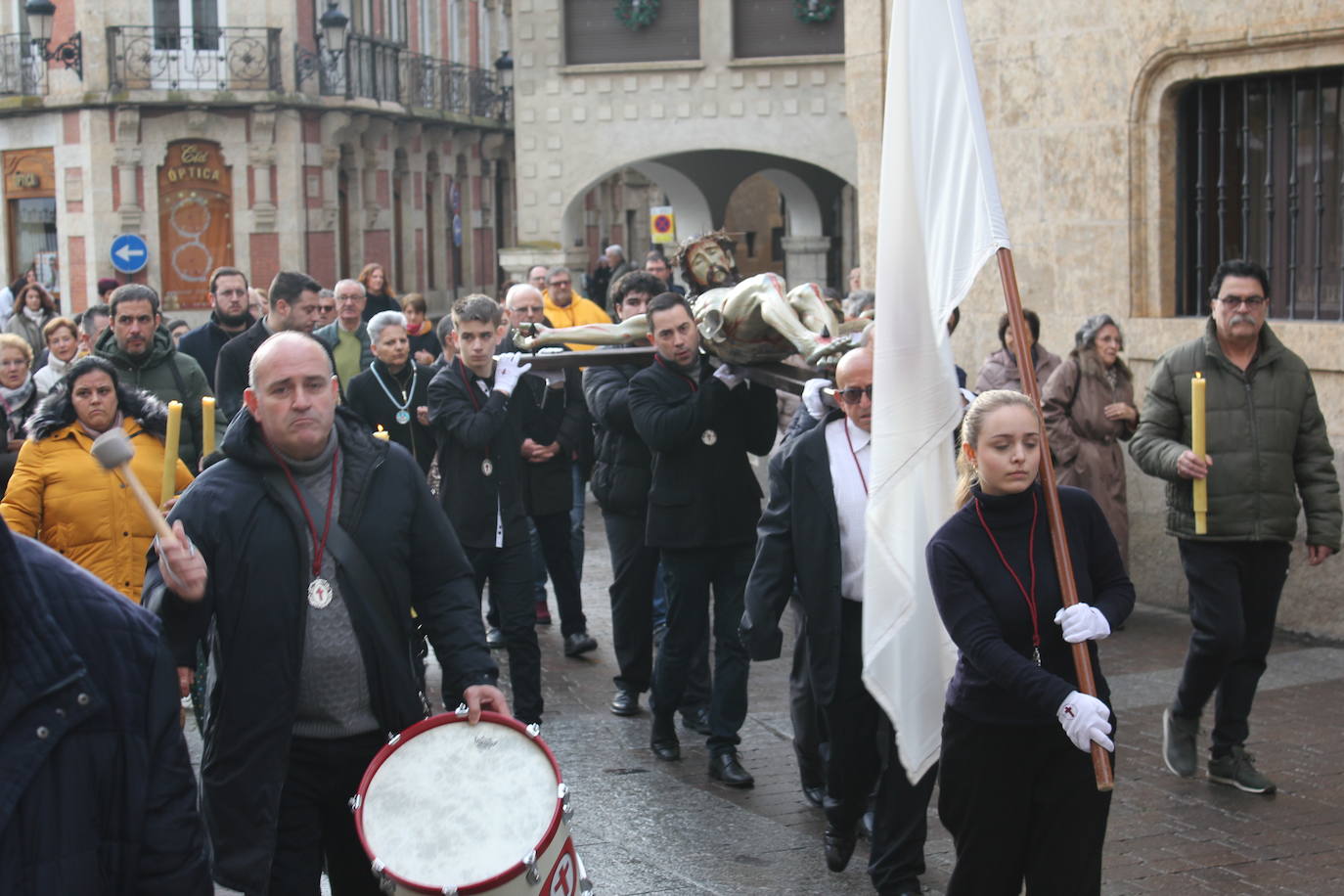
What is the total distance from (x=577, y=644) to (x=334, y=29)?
24759 millimetres

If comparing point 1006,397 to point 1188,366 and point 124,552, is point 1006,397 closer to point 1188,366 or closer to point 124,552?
point 1188,366

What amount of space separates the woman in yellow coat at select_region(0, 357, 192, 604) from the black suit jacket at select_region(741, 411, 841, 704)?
2.31m

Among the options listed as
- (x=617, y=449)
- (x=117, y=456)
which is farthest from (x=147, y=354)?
(x=117, y=456)

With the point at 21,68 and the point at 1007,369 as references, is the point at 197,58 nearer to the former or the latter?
the point at 21,68

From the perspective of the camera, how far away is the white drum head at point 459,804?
13.3ft

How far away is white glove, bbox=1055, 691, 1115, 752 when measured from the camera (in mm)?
4418

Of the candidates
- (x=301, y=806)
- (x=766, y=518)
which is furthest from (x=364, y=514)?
(x=766, y=518)

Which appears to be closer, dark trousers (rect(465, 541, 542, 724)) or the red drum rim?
the red drum rim

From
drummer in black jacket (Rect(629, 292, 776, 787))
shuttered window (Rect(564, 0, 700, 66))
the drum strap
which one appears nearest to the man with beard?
drummer in black jacket (Rect(629, 292, 776, 787))

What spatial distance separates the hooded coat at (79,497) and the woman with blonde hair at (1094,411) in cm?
515

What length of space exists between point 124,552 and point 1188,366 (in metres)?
4.18

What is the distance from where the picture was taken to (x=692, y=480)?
768 centimetres

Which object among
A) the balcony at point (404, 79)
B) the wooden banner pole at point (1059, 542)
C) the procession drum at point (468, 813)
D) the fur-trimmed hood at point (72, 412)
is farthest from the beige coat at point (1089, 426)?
the balcony at point (404, 79)

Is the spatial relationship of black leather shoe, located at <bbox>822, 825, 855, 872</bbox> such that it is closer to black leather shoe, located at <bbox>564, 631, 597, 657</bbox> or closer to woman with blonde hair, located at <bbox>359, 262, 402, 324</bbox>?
black leather shoe, located at <bbox>564, 631, 597, 657</bbox>
